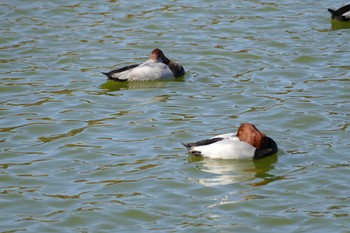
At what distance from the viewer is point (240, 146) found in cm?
1202

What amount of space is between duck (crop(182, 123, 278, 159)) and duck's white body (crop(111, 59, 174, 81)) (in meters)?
3.49

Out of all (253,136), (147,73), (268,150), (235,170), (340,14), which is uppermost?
(340,14)

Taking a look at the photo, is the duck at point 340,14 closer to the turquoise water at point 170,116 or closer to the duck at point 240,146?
the turquoise water at point 170,116

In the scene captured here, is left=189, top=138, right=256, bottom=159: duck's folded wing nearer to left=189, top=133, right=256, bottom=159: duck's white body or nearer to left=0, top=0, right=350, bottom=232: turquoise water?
left=189, top=133, right=256, bottom=159: duck's white body

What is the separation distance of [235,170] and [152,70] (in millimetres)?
4143

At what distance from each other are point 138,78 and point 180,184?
14.5ft

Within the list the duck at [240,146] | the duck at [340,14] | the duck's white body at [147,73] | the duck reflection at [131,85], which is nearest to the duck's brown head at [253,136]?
the duck at [240,146]

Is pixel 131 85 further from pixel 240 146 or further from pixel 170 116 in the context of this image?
pixel 240 146

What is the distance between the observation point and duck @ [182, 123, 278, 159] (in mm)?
11969

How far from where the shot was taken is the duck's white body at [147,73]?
15305mm

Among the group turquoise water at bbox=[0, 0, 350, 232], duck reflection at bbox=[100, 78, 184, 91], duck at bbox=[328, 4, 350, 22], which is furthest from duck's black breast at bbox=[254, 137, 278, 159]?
duck at bbox=[328, 4, 350, 22]

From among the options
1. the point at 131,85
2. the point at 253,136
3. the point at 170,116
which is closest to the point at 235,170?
the point at 253,136

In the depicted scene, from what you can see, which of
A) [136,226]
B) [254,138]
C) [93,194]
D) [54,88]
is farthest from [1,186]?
[54,88]

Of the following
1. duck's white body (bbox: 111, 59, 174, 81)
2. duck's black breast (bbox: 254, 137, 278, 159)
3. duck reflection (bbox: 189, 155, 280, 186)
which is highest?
duck's white body (bbox: 111, 59, 174, 81)
